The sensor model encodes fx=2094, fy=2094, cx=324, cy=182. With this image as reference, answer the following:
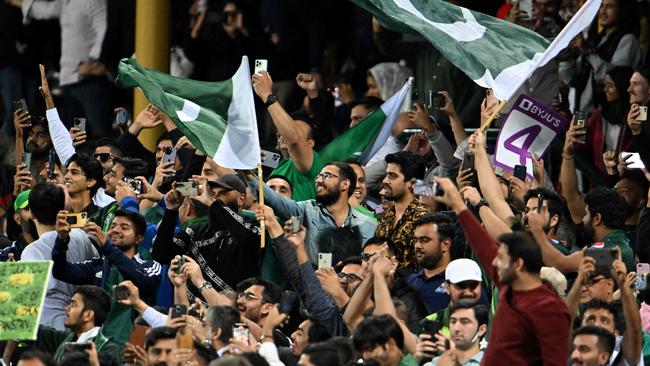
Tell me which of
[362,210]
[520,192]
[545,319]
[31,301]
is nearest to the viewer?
[545,319]

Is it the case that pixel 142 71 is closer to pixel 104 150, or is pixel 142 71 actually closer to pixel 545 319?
pixel 104 150

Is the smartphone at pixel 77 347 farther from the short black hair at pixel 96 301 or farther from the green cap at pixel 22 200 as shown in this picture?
the green cap at pixel 22 200

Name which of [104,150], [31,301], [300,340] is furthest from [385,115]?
[31,301]

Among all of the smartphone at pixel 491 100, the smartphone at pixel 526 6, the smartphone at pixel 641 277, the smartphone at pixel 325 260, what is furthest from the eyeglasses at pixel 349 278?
the smartphone at pixel 526 6

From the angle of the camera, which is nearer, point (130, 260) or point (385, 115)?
point (130, 260)

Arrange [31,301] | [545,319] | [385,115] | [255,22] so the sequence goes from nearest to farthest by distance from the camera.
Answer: [545,319]
[31,301]
[385,115]
[255,22]

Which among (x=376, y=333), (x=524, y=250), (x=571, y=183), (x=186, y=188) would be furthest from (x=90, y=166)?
→ (x=524, y=250)

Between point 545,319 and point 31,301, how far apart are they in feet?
10.8

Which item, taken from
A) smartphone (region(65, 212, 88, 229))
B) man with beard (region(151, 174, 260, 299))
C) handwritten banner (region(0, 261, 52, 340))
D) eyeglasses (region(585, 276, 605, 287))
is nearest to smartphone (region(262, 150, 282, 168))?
man with beard (region(151, 174, 260, 299))

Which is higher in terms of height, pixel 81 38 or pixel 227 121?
pixel 227 121

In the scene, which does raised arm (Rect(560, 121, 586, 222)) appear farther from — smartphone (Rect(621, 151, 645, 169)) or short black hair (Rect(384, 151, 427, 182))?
short black hair (Rect(384, 151, 427, 182))

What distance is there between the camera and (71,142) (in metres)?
17.2

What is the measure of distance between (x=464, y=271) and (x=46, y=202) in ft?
10.7

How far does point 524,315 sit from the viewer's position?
11109mm
